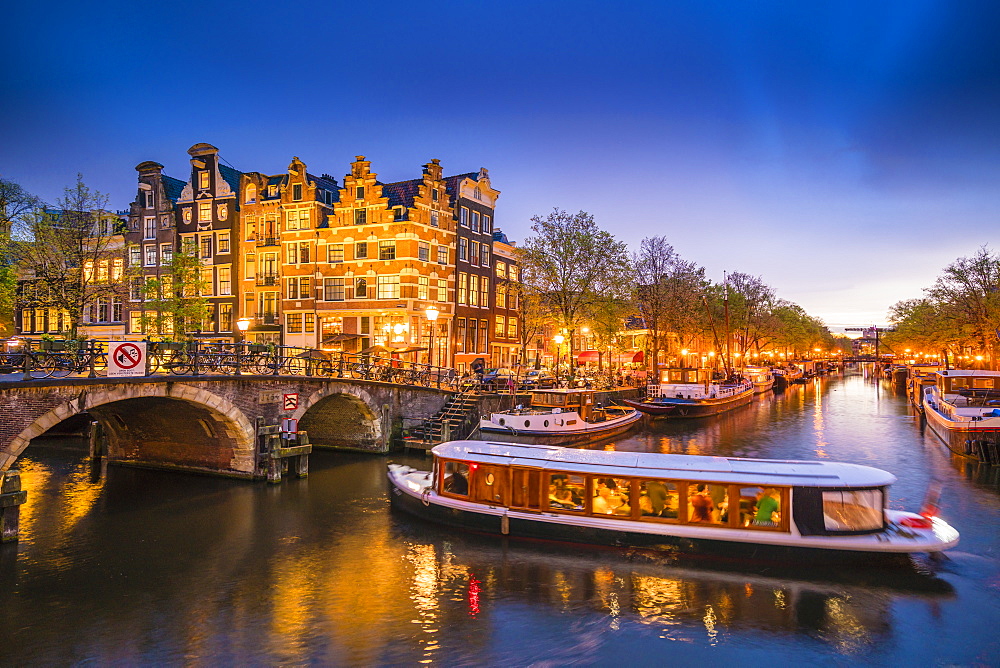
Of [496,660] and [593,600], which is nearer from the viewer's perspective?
[496,660]

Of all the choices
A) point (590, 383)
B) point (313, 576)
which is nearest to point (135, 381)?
point (313, 576)

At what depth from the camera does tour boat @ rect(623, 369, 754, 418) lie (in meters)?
49.1

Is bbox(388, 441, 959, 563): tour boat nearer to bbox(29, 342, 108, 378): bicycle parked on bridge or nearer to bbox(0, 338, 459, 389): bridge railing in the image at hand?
bbox(0, 338, 459, 389): bridge railing

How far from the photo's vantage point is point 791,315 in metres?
106

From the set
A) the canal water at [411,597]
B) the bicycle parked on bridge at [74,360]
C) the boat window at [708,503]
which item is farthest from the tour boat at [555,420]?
the bicycle parked on bridge at [74,360]

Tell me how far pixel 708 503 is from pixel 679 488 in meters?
0.83

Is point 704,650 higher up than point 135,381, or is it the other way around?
point 135,381

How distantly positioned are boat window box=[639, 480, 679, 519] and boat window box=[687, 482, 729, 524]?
0.43m

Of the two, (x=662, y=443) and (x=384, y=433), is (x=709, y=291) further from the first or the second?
(x=384, y=433)

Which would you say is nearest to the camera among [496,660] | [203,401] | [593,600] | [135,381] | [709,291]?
[496,660]

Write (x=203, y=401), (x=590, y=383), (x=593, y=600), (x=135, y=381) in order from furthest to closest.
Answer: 1. (x=590, y=383)
2. (x=203, y=401)
3. (x=135, y=381)
4. (x=593, y=600)

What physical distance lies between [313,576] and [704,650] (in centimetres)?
955

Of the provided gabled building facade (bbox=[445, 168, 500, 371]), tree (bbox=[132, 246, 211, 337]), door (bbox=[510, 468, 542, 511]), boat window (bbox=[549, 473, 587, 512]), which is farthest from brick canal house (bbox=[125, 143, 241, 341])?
boat window (bbox=[549, 473, 587, 512])

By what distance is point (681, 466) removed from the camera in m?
17.2
